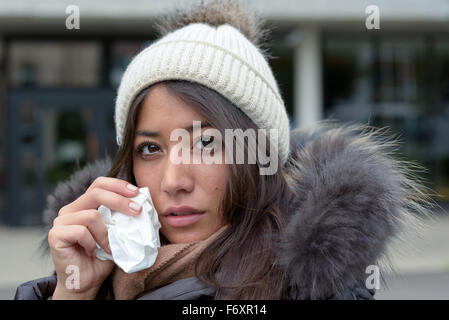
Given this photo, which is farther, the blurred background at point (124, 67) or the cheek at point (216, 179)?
the blurred background at point (124, 67)

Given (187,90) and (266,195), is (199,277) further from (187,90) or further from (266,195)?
(187,90)

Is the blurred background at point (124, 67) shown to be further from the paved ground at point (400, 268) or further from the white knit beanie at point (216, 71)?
the white knit beanie at point (216, 71)

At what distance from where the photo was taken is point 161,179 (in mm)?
1450

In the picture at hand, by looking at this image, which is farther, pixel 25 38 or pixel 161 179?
pixel 25 38

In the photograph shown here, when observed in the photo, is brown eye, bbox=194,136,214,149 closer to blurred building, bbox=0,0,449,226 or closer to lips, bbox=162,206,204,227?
lips, bbox=162,206,204,227

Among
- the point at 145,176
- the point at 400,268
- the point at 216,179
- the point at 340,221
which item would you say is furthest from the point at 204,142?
the point at 400,268

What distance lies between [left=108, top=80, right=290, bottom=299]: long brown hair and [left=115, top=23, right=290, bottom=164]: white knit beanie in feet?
0.10

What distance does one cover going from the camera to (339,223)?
132cm

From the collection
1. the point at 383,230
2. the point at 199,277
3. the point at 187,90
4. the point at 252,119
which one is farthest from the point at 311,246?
the point at 187,90

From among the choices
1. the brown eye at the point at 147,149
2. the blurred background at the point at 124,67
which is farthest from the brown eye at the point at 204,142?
the blurred background at the point at 124,67

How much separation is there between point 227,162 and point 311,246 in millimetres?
340

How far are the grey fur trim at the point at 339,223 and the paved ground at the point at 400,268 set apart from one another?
3104 millimetres

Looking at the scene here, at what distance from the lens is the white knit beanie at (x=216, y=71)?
150 cm

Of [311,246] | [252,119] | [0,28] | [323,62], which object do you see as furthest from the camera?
[323,62]
